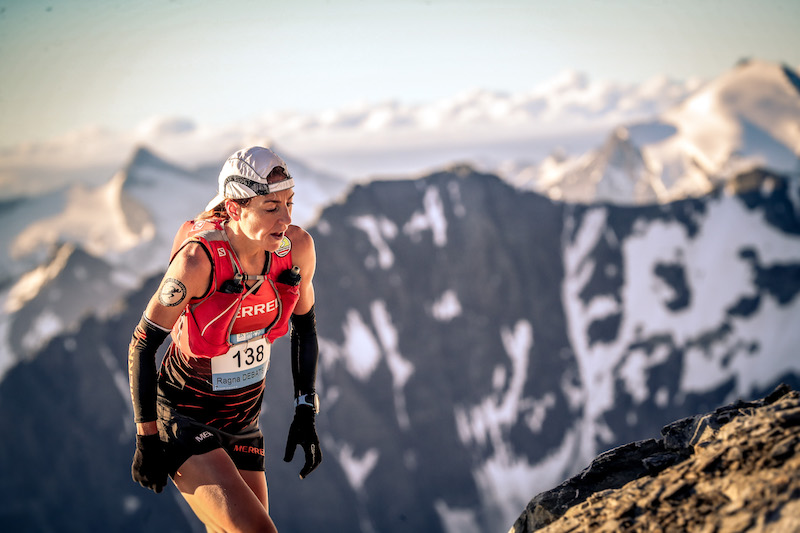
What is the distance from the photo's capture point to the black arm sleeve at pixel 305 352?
924cm

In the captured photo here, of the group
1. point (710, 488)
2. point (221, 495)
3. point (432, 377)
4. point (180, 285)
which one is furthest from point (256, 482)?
point (432, 377)

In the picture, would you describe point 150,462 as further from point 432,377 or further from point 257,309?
point 432,377

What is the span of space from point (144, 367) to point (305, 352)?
256cm

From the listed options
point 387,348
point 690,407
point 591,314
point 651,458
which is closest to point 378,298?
point 387,348

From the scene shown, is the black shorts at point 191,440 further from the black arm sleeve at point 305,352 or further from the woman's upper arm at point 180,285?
the woman's upper arm at point 180,285

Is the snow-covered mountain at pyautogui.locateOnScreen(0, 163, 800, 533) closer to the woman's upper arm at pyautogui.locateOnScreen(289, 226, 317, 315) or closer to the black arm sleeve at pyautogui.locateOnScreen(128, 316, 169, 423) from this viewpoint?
the woman's upper arm at pyautogui.locateOnScreen(289, 226, 317, 315)

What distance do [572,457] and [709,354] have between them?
55382mm

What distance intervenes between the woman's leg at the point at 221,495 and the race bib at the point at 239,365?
88 cm

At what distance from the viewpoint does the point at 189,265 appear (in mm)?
7090

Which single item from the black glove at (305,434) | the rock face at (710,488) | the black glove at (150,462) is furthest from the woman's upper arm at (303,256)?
the rock face at (710,488)

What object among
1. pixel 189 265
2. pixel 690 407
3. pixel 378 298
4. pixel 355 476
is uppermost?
pixel 189 265

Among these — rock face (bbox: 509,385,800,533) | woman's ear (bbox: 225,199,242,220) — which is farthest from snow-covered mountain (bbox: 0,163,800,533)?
rock face (bbox: 509,385,800,533)

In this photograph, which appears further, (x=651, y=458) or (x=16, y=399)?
(x=16, y=399)

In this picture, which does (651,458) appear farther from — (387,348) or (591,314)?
(591,314)
